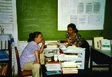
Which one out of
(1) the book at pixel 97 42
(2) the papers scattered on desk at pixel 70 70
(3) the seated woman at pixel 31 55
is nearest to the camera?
(2) the papers scattered on desk at pixel 70 70

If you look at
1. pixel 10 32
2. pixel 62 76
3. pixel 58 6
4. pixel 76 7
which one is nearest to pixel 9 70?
pixel 10 32

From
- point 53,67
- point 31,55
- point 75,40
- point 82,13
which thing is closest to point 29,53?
point 31,55

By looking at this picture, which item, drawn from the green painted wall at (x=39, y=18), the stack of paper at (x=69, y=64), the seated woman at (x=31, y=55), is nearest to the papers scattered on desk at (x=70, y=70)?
the stack of paper at (x=69, y=64)

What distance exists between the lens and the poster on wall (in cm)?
480

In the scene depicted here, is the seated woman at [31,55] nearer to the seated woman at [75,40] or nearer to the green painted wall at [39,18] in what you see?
the seated woman at [75,40]

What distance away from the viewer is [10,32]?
4.62 m

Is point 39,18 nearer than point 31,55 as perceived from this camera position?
No

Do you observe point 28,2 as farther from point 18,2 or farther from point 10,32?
point 10,32

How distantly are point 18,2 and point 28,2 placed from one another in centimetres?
24

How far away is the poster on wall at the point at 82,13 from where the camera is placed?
4.80m

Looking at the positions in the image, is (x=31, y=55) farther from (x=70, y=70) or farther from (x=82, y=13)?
(x=82, y=13)

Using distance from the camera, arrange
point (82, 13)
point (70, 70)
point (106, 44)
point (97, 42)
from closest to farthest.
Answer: point (70, 70) → point (106, 44) → point (97, 42) → point (82, 13)

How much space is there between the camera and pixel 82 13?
16.1 feet

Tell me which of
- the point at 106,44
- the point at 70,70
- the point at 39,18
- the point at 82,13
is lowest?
the point at 70,70
